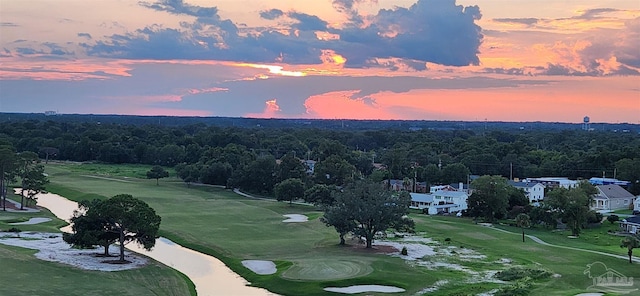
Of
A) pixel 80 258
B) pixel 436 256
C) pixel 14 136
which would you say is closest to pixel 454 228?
pixel 436 256

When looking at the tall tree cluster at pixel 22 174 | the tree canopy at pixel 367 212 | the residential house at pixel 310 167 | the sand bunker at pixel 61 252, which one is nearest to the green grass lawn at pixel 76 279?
the sand bunker at pixel 61 252

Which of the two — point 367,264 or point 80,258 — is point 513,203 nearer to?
point 367,264

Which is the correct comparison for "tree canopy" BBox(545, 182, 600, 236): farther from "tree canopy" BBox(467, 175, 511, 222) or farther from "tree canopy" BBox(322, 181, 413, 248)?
"tree canopy" BBox(322, 181, 413, 248)

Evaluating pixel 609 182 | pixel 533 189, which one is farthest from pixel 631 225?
pixel 609 182

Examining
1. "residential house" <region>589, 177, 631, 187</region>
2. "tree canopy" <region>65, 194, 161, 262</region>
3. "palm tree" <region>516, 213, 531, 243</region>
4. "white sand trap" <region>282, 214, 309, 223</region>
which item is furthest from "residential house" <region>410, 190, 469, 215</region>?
"tree canopy" <region>65, 194, 161, 262</region>

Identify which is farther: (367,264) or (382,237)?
(382,237)

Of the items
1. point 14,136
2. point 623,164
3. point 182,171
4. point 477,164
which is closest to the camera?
point 623,164
